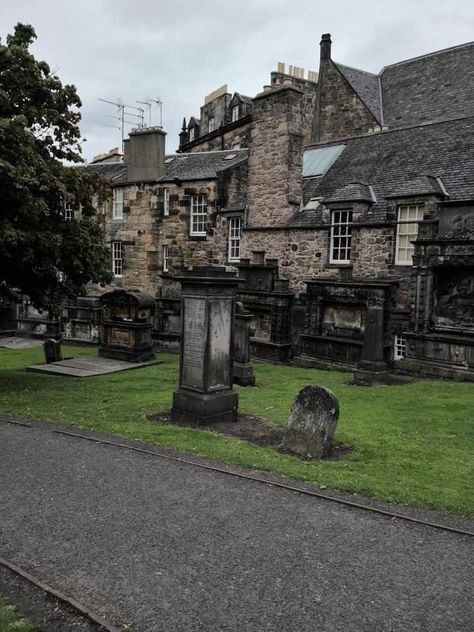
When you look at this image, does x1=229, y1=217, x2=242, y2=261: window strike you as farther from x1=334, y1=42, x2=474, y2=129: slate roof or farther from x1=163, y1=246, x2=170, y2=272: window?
x1=334, y1=42, x2=474, y2=129: slate roof

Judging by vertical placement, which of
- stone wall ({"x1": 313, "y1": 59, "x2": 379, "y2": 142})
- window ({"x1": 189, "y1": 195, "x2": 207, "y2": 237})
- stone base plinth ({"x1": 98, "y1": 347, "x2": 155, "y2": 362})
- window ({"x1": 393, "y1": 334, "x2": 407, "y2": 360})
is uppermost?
stone wall ({"x1": 313, "y1": 59, "x2": 379, "y2": 142})

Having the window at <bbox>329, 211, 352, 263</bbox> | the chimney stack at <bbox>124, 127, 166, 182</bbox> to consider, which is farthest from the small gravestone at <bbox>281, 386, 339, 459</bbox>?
the chimney stack at <bbox>124, 127, 166, 182</bbox>

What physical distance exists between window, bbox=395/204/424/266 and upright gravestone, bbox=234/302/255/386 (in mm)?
6158

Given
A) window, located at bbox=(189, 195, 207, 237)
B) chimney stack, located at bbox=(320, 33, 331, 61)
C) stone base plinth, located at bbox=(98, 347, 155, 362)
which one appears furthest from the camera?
chimney stack, located at bbox=(320, 33, 331, 61)

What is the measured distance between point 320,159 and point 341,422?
54.3 ft

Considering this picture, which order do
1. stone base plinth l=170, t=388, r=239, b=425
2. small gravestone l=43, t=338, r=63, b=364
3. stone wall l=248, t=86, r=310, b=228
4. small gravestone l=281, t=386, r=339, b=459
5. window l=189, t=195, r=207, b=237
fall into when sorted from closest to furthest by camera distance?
small gravestone l=281, t=386, r=339, b=459 < stone base plinth l=170, t=388, r=239, b=425 < small gravestone l=43, t=338, r=63, b=364 < stone wall l=248, t=86, r=310, b=228 < window l=189, t=195, r=207, b=237

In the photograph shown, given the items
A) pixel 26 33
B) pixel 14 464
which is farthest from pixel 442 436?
pixel 26 33

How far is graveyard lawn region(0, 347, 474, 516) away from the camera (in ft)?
22.6

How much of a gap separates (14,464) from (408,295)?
13564 millimetres

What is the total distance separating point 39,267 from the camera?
41.4 feet

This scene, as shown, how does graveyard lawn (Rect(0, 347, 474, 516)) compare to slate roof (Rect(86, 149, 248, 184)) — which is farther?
slate roof (Rect(86, 149, 248, 184))

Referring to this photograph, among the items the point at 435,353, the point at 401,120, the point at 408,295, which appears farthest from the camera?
the point at 401,120

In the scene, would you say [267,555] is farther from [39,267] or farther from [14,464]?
[39,267]

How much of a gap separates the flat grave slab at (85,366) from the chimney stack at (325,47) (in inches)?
813
